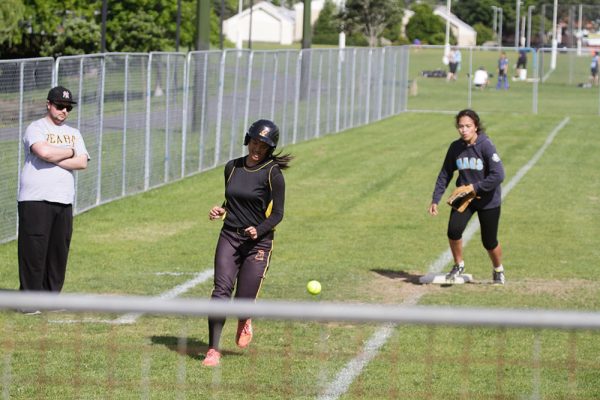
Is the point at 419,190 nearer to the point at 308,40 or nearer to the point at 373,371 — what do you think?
the point at 373,371

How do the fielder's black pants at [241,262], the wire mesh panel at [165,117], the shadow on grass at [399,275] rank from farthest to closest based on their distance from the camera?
1. the wire mesh panel at [165,117]
2. the shadow on grass at [399,275]
3. the fielder's black pants at [241,262]

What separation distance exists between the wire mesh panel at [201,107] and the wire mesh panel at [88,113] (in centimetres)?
408

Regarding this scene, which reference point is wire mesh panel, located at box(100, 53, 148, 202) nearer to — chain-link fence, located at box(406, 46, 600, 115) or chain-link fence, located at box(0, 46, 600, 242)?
chain-link fence, located at box(0, 46, 600, 242)

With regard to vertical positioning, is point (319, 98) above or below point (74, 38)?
below

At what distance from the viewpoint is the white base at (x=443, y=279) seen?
12898 mm

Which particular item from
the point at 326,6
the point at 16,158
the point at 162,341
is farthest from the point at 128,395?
the point at 326,6

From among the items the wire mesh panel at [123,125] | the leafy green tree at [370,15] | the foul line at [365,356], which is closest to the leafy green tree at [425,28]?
the leafy green tree at [370,15]

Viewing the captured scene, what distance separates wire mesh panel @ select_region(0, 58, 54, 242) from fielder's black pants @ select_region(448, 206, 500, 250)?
17.8ft

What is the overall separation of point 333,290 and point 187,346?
9.95 feet

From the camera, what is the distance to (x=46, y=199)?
1084cm

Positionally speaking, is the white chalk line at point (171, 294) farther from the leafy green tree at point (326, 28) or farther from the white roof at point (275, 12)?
the white roof at point (275, 12)

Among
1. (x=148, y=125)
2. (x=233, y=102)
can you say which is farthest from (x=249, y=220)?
(x=233, y=102)

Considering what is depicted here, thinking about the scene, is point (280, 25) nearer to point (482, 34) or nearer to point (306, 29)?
point (482, 34)

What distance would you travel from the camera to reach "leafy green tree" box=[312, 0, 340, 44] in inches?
4429
